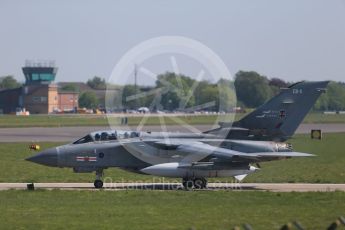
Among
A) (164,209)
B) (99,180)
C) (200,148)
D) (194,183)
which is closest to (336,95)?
(200,148)

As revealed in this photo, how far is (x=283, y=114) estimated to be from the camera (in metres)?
29.0

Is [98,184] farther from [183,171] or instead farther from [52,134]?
[52,134]

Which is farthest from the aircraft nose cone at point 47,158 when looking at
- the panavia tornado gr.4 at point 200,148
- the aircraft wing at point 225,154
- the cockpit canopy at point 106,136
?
the aircraft wing at point 225,154

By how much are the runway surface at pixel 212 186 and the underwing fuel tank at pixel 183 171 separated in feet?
1.80

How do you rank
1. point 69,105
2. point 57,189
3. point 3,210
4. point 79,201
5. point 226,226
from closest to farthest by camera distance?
point 226,226 < point 3,210 < point 79,201 < point 57,189 < point 69,105

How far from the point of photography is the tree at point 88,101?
7600 inches

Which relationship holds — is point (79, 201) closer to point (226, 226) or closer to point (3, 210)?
point (3, 210)

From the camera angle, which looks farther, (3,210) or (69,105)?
(69,105)

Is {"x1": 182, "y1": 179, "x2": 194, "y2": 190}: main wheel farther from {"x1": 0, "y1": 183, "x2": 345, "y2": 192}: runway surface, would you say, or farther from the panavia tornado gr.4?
{"x1": 0, "y1": 183, "x2": 345, "y2": 192}: runway surface

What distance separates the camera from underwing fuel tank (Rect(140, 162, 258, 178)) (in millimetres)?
26944

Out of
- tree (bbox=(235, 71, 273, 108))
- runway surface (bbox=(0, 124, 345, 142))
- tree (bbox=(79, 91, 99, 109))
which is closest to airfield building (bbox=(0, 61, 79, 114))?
tree (bbox=(79, 91, 99, 109))

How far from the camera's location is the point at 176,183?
29.6 metres

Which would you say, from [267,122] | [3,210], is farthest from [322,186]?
[3,210]

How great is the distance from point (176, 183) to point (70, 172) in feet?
21.4
